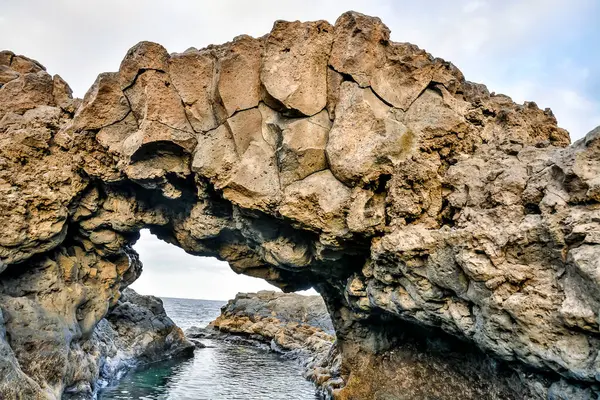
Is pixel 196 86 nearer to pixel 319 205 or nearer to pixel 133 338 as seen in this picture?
pixel 319 205

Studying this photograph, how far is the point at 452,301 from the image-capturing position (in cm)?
1040

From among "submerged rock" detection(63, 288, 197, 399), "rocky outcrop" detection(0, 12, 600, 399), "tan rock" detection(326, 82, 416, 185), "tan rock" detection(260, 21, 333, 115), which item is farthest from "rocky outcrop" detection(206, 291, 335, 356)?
"tan rock" detection(260, 21, 333, 115)

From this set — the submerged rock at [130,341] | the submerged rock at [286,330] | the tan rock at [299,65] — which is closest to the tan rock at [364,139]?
the tan rock at [299,65]

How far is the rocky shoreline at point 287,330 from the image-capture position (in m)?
21.7

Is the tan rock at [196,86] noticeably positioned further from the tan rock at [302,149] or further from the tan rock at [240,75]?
the tan rock at [302,149]

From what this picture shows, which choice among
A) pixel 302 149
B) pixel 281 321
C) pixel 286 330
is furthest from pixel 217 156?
pixel 281 321

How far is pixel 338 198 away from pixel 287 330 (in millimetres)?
29167

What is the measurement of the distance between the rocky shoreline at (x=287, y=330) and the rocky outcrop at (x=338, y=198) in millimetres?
5321

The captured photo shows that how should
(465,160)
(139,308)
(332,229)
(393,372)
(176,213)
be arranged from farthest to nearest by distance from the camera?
(139,308) < (176,213) < (393,372) < (332,229) < (465,160)

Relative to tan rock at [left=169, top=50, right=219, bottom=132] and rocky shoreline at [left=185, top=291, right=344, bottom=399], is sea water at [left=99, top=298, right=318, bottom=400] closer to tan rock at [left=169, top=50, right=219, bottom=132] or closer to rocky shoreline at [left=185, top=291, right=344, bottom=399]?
rocky shoreline at [left=185, top=291, right=344, bottom=399]

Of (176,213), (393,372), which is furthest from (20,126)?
(393,372)

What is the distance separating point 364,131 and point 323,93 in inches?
81.0

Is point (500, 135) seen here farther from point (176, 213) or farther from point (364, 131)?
point (176, 213)

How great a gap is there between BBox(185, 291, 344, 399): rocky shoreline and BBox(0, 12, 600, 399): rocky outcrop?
532cm
